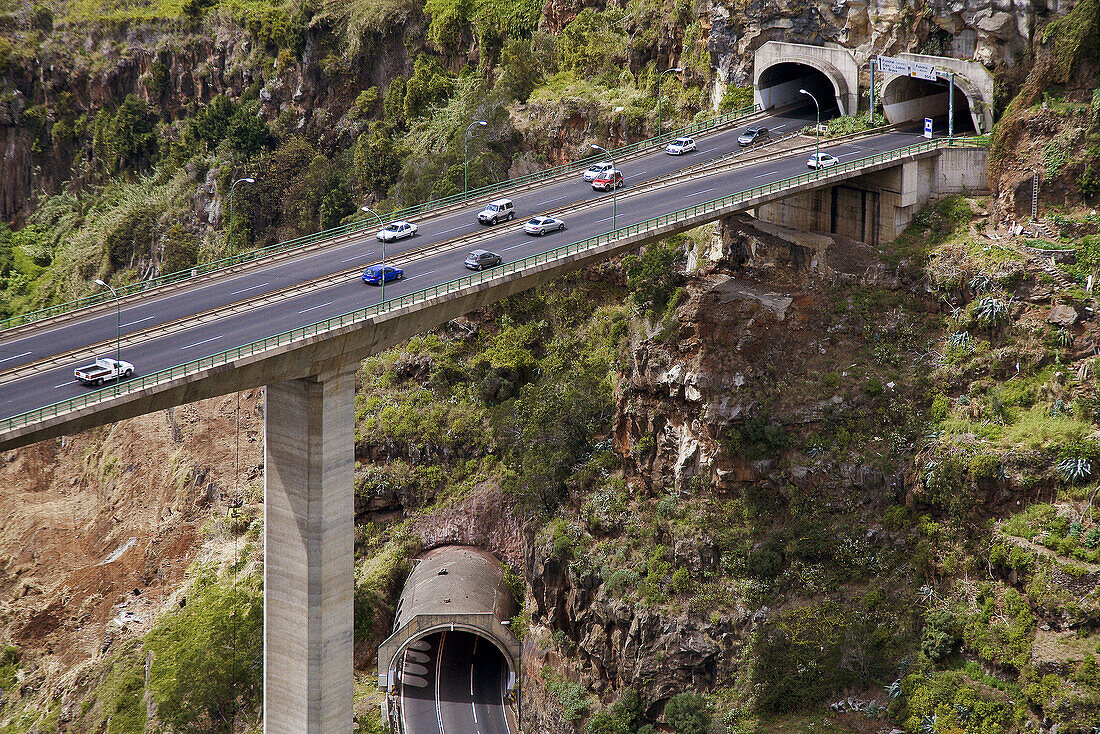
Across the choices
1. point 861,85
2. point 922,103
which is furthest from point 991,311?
point 861,85

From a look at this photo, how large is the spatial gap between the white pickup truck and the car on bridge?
2753cm

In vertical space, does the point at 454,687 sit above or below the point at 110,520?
below

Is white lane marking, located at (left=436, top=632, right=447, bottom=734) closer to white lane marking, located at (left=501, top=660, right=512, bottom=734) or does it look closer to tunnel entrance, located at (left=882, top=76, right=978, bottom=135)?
white lane marking, located at (left=501, top=660, right=512, bottom=734)

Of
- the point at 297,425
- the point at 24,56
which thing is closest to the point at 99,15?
the point at 24,56

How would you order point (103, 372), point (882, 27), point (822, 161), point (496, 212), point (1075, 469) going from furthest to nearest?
point (882, 27), point (822, 161), point (496, 212), point (1075, 469), point (103, 372)

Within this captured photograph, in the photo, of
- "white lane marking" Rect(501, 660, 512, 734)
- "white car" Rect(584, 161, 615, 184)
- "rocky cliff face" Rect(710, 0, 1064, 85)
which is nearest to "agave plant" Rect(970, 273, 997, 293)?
"rocky cliff face" Rect(710, 0, 1064, 85)

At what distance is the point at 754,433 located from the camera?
284 ft

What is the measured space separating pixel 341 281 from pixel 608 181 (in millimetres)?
22633

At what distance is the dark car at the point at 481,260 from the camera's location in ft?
255

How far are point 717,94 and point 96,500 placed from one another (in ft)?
205

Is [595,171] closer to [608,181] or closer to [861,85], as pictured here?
[608,181]

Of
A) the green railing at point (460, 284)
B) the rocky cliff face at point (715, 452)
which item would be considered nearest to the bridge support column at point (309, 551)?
the green railing at point (460, 284)

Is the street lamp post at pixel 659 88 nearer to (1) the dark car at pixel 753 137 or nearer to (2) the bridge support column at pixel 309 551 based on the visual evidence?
(1) the dark car at pixel 753 137

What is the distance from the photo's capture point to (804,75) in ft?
350
